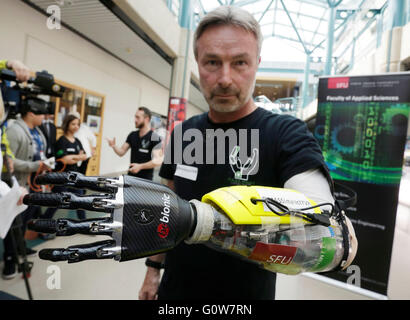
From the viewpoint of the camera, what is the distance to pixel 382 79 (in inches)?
73.1

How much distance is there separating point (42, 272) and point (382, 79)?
3.10 m

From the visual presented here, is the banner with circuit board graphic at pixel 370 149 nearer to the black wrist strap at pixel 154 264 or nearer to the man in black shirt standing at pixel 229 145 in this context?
the man in black shirt standing at pixel 229 145

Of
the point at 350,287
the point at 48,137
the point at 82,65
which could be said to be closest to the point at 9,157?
Answer: the point at 48,137

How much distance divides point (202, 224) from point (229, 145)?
0.36m

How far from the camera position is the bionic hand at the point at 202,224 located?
360 millimetres

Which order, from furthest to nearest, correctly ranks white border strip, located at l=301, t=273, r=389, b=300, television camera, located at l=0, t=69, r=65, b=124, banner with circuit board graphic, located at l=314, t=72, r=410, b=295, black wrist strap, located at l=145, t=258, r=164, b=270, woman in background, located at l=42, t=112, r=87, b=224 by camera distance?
1. woman in background, located at l=42, t=112, r=87, b=224
2. white border strip, located at l=301, t=273, r=389, b=300
3. banner with circuit board graphic, located at l=314, t=72, r=410, b=295
4. television camera, located at l=0, t=69, r=65, b=124
5. black wrist strap, located at l=145, t=258, r=164, b=270

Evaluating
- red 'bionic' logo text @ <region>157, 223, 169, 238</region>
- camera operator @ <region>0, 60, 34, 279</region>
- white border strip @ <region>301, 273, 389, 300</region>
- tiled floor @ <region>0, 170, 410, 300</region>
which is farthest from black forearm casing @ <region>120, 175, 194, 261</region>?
white border strip @ <region>301, 273, 389, 300</region>

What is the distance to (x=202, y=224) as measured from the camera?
0.41m

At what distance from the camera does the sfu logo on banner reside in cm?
201

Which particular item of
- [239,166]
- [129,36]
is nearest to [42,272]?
[239,166]

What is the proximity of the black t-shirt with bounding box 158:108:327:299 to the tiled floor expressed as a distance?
112cm

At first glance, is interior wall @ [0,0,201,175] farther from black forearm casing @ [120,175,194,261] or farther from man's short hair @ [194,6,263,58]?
black forearm casing @ [120,175,194,261]

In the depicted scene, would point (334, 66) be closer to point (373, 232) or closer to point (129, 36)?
point (373, 232)

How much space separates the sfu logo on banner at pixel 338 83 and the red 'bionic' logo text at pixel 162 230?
2.20 metres
